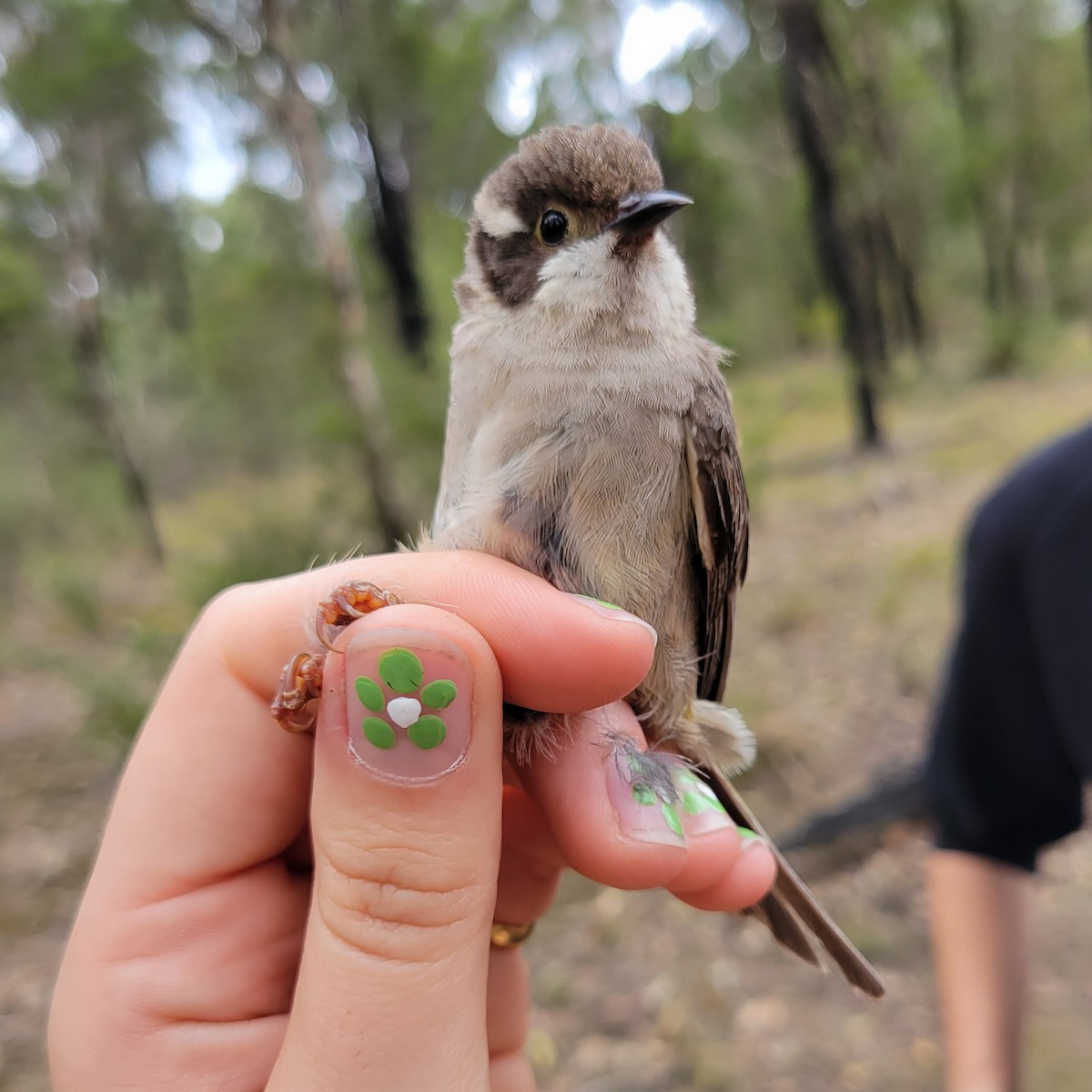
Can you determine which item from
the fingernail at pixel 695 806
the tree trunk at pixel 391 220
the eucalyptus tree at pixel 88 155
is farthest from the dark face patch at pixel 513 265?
the eucalyptus tree at pixel 88 155

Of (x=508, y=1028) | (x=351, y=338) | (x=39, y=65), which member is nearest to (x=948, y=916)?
(x=508, y=1028)

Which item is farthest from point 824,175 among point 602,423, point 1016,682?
point 602,423

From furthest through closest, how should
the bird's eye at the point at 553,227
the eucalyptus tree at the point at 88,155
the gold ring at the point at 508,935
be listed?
the eucalyptus tree at the point at 88,155 < the gold ring at the point at 508,935 < the bird's eye at the point at 553,227

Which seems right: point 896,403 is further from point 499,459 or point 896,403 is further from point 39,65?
point 499,459

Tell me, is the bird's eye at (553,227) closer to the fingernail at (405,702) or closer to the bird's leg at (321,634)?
the bird's leg at (321,634)

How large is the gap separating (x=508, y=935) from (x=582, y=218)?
1763 millimetres

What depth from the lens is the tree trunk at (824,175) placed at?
32.1 feet

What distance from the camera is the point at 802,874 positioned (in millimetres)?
3592

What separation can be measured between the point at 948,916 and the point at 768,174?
1574 centimetres

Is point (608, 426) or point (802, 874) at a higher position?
point (608, 426)

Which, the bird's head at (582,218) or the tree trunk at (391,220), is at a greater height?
the tree trunk at (391,220)

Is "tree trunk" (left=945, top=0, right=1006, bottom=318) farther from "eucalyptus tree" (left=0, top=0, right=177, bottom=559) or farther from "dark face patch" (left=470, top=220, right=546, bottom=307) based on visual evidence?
"dark face patch" (left=470, top=220, right=546, bottom=307)

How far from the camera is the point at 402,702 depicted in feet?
4.16

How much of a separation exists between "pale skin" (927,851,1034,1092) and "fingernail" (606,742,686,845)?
1354mm
